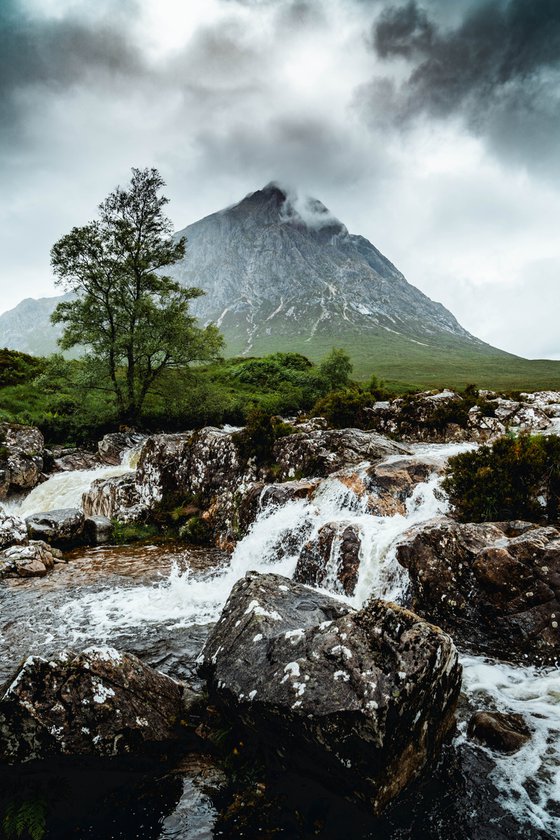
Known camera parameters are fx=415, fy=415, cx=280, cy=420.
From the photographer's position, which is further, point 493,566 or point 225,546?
point 225,546

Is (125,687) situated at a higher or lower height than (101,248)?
lower

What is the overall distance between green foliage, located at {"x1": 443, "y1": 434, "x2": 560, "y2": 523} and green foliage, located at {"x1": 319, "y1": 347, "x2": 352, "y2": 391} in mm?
28173

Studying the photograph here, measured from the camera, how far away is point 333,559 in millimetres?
11008

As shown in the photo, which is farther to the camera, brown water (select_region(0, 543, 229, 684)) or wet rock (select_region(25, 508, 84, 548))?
wet rock (select_region(25, 508, 84, 548))

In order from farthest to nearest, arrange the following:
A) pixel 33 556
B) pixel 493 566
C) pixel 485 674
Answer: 1. pixel 33 556
2. pixel 493 566
3. pixel 485 674

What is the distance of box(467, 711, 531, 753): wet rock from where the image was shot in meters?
5.81

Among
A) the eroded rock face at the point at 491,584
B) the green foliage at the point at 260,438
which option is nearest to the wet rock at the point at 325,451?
the green foliage at the point at 260,438

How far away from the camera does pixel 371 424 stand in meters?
21.7

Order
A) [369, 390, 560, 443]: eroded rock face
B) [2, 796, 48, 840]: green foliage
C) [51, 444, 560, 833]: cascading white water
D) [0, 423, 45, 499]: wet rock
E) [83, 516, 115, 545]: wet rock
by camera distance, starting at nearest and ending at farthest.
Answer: [2, 796, 48, 840]: green foliage
[51, 444, 560, 833]: cascading white water
[83, 516, 115, 545]: wet rock
[369, 390, 560, 443]: eroded rock face
[0, 423, 45, 499]: wet rock

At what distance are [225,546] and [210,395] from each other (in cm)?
1757

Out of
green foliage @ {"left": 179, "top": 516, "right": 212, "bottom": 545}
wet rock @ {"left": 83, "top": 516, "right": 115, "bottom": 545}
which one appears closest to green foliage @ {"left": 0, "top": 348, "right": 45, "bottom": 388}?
wet rock @ {"left": 83, "top": 516, "right": 115, "bottom": 545}

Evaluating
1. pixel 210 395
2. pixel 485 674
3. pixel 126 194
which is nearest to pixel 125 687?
pixel 485 674

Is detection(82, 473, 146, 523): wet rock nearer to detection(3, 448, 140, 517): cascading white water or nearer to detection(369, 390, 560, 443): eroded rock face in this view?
detection(3, 448, 140, 517): cascading white water

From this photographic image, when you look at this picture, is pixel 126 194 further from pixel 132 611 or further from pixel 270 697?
pixel 270 697
